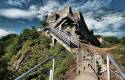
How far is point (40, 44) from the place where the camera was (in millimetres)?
38781

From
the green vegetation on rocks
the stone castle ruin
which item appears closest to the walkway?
the green vegetation on rocks

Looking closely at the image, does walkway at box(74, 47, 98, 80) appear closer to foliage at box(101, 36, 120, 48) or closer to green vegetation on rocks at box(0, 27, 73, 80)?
green vegetation on rocks at box(0, 27, 73, 80)

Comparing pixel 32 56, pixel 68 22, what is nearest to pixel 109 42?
pixel 68 22

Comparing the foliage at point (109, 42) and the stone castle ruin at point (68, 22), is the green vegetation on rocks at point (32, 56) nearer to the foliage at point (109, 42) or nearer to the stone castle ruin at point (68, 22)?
the stone castle ruin at point (68, 22)

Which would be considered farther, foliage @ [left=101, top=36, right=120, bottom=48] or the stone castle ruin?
foliage @ [left=101, top=36, right=120, bottom=48]

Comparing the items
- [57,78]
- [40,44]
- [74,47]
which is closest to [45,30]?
[40,44]

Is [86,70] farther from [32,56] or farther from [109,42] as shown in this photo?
[109,42]

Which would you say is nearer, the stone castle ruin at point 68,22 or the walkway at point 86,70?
the walkway at point 86,70

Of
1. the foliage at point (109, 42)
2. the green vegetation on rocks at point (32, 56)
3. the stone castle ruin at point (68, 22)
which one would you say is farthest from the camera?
the foliage at point (109, 42)

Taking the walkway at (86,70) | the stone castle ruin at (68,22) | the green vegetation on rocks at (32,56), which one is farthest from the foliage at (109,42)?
the walkway at (86,70)

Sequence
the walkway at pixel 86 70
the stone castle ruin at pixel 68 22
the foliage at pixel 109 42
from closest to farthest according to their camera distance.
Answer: the walkway at pixel 86 70 → the stone castle ruin at pixel 68 22 → the foliage at pixel 109 42

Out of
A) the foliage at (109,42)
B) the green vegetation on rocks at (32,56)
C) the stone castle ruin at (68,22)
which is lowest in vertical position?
the foliage at (109,42)

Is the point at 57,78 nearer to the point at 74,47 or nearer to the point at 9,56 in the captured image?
the point at 74,47

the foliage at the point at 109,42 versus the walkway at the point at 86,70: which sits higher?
the walkway at the point at 86,70
